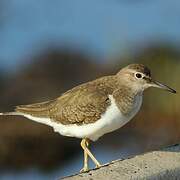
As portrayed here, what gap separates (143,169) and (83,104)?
103 centimetres

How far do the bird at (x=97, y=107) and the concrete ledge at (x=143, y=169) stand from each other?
0.46 meters

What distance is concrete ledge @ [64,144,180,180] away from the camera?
20.8 ft

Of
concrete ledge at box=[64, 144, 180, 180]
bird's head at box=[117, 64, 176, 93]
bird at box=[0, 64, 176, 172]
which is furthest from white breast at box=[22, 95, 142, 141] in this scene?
concrete ledge at box=[64, 144, 180, 180]

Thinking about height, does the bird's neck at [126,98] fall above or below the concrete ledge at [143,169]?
above

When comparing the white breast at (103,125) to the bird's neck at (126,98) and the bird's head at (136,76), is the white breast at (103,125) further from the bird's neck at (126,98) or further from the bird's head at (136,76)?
the bird's head at (136,76)

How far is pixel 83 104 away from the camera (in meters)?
7.25

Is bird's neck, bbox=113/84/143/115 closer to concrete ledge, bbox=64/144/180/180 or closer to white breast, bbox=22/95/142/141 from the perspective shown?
white breast, bbox=22/95/142/141

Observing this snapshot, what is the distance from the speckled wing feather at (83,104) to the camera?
23.6 ft

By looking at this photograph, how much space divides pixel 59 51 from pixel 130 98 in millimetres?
10178

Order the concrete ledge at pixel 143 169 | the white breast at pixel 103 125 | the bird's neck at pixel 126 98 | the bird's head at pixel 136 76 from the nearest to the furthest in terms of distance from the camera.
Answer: the concrete ledge at pixel 143 169
the white breast at pixel 103 125
the bird's neck at pixel 126 98
the bird's head at pixel 136 76

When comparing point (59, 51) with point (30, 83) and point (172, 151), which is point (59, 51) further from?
point (172, 151)

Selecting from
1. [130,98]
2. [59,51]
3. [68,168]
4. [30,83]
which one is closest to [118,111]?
[130,98]

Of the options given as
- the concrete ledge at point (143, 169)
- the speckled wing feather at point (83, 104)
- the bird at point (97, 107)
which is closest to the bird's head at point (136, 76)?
the bird at point (97, 107)

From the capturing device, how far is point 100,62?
16.8m
